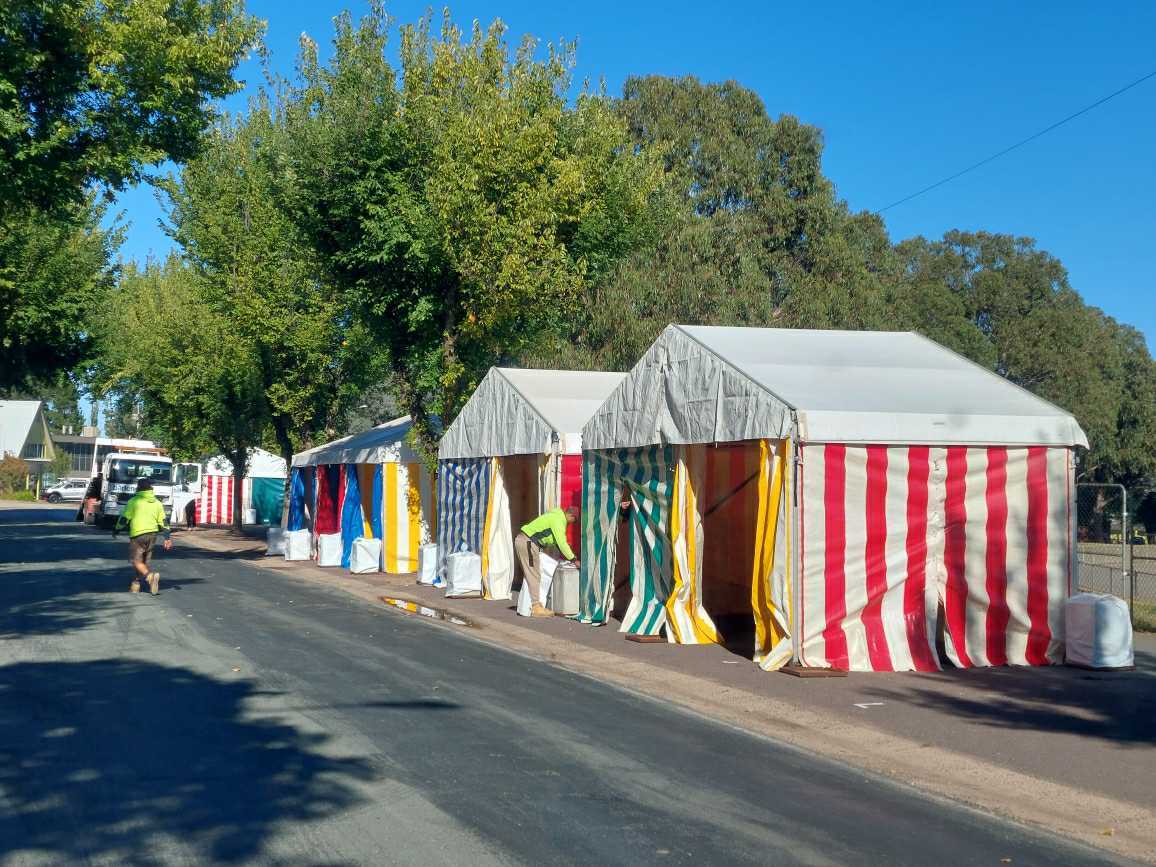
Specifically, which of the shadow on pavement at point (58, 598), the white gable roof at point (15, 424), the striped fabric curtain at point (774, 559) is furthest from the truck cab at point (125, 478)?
the white gable roof at point (15, 424)

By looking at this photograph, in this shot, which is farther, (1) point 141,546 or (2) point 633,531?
(1) point 141,546

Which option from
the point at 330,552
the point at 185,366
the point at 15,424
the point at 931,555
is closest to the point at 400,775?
the point at 931,555

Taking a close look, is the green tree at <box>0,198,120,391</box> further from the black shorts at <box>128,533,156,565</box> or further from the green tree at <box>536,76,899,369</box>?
the green tree at <box>536,76,899,369</box>

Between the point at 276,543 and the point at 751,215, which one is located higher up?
the point at 751,215

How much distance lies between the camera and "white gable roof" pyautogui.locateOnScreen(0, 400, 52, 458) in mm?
92312

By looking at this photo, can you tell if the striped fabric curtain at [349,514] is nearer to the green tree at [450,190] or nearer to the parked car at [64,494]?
the green tree at [450,190]

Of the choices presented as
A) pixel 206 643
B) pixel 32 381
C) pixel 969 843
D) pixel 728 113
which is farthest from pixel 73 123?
pixel 728 113

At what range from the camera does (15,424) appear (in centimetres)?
9356

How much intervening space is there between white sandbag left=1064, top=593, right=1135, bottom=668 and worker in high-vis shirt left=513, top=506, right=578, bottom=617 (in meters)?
7.25

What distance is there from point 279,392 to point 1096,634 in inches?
1080

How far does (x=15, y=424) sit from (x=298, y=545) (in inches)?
2893

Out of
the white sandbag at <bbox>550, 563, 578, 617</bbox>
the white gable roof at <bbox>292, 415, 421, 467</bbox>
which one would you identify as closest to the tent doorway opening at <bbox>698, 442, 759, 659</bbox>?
the white sandbag at <bbox>550, 563, 578, 617</bbox>

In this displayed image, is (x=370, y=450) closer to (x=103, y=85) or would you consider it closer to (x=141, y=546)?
(x=141, y=546)

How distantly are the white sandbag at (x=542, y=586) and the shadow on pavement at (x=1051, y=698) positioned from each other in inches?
282
